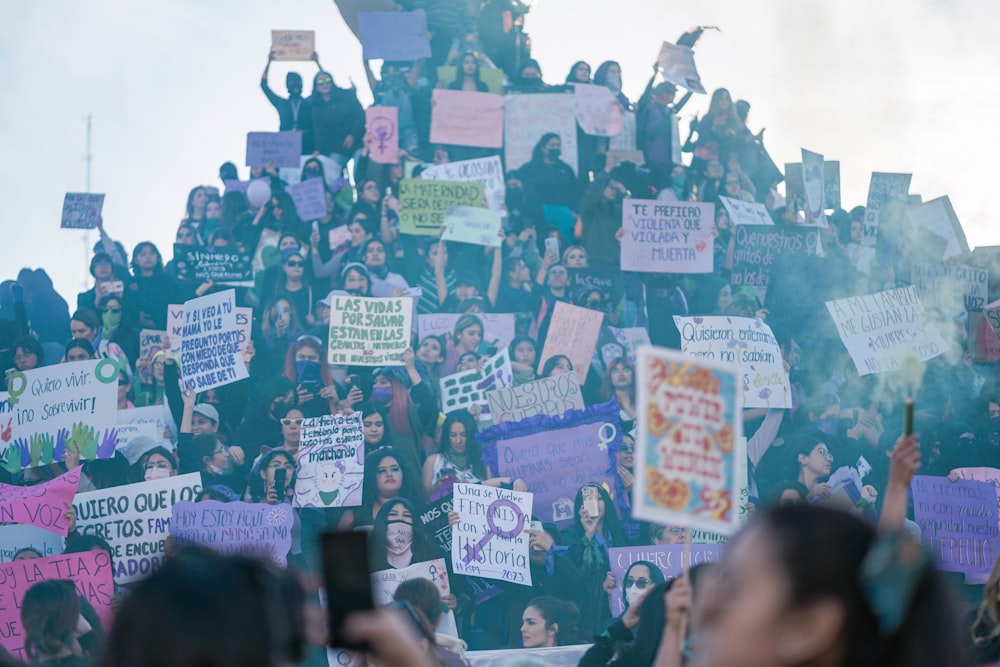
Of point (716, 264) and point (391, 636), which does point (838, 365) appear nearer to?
point (716, 264)

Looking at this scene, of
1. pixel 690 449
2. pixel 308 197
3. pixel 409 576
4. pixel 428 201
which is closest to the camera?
pixel 690 449

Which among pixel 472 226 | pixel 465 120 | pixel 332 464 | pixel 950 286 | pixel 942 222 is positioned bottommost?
pixel 332 464

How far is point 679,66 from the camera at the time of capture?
12.0m

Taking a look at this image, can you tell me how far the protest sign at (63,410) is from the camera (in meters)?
9.20

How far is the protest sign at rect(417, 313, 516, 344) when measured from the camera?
9.84m

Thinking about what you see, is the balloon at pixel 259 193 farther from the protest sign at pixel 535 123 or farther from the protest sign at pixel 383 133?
the protest sign at pixel 535 123

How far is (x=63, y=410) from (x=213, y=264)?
68.0 inches

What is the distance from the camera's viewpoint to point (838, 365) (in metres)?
10.5

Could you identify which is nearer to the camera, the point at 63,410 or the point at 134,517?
the point at 134,517

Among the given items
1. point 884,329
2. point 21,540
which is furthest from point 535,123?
point 21,540

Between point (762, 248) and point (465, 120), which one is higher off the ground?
point (465, 120)

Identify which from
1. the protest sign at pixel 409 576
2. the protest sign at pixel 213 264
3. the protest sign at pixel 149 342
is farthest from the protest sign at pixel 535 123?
the protest sign at pixel 409 576

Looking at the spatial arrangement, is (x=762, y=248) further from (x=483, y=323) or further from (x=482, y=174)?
(x=483, y=323)

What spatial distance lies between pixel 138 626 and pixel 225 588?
0.43ft
